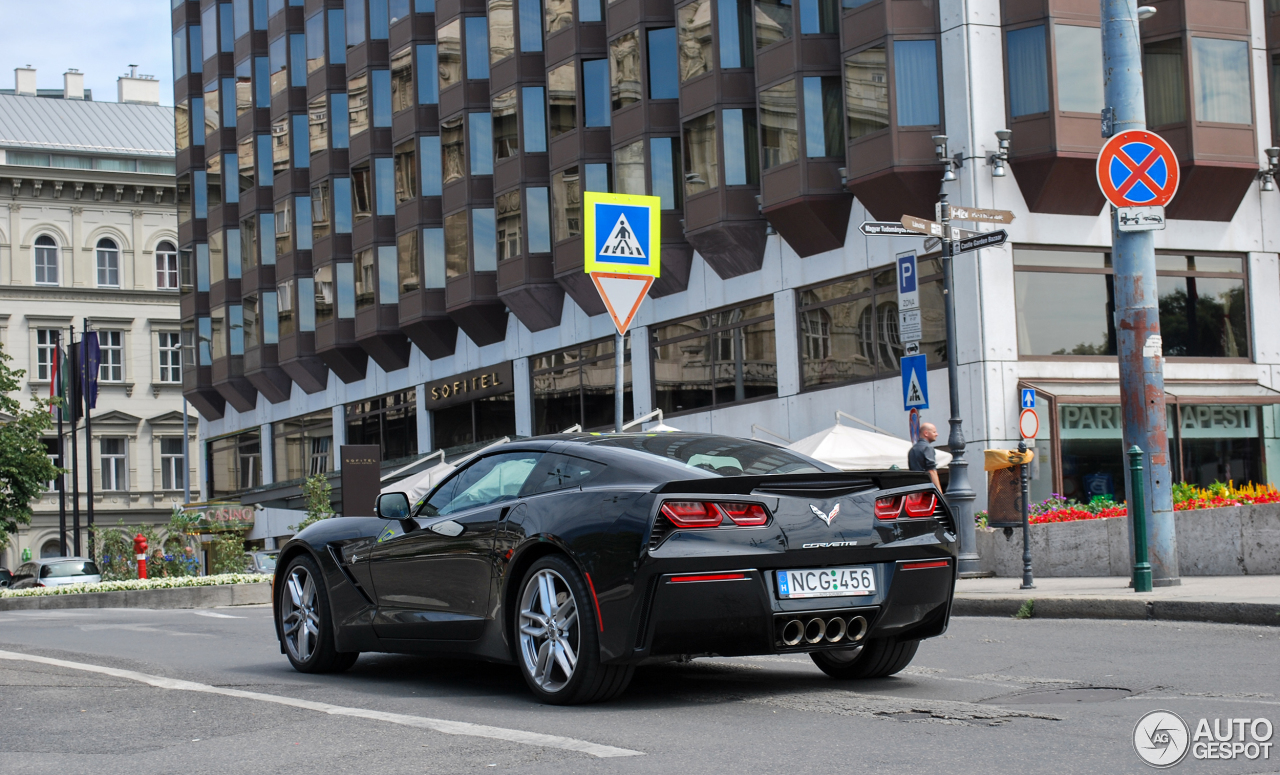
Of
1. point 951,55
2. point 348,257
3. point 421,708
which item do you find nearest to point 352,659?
point 421,708

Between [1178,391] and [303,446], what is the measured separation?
107 ft

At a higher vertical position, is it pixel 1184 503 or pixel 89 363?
pixel 89 363

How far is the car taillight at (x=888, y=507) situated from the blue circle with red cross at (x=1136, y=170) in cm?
665

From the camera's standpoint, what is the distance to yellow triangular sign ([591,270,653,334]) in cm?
1309

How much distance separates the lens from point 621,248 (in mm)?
13555

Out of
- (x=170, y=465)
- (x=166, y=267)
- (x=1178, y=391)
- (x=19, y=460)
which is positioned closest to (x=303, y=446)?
(x=19, y=460)

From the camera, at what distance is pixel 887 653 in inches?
298

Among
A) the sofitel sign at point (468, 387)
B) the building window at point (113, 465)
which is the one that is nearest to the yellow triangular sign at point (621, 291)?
the sofitel sign at point (468, 387)

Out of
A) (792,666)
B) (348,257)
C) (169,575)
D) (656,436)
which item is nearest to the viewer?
(656,436)

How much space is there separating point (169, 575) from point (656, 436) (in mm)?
27479

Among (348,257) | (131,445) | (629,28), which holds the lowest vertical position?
(131,445)

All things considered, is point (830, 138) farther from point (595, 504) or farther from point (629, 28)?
point (595, 504)

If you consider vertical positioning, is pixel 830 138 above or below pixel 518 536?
above

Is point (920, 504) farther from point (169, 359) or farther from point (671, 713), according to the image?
point (169, 359)
